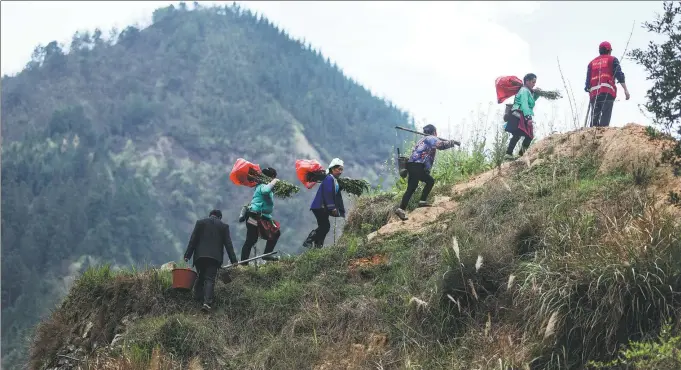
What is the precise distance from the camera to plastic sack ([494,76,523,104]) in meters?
15.9

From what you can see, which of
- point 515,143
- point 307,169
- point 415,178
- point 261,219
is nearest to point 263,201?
point 261,219

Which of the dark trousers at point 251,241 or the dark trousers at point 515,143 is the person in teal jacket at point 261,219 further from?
the dark trousers at point 515,143

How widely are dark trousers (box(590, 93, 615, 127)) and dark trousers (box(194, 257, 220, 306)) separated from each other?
6.57 m

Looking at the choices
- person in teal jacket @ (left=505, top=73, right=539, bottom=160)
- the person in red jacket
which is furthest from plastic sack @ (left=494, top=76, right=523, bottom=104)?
the person in red jacket

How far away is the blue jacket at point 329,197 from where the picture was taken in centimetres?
1416

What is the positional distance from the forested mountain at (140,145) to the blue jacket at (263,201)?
71.8 m

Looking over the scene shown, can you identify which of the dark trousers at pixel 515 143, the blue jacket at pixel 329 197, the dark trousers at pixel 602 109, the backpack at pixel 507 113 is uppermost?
the dark trousers at pixel 602 109

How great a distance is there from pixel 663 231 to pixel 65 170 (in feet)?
449

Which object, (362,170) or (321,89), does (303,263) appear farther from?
(321,89)

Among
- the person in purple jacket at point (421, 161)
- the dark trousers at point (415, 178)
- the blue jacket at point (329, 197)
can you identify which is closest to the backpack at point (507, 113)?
the person in purple jacket at point (421, 161)

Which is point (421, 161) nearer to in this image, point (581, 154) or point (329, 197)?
point (329, 197)

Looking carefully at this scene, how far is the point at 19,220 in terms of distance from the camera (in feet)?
390

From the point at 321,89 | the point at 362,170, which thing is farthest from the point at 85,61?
the point at 362,170

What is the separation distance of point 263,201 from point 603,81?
19.2 feet
